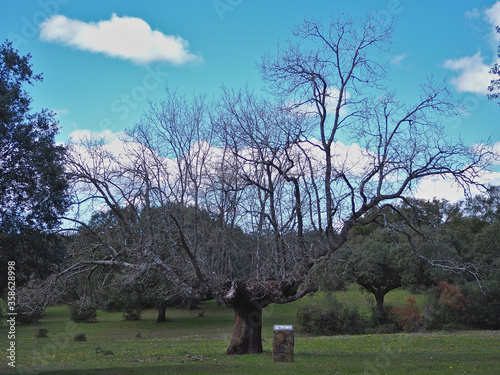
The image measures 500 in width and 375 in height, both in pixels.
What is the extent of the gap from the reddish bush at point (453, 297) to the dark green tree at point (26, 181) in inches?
1148

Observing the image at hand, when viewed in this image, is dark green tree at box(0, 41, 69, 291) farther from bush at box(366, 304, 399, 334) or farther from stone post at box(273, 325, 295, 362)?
bush at box(366, 304, 399, 334)

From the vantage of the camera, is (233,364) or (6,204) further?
(233,364)

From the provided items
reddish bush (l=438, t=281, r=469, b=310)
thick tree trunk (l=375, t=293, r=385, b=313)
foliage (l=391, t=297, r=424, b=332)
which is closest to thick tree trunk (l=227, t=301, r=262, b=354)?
foliage (l=391, t=297, r=424, b=332)

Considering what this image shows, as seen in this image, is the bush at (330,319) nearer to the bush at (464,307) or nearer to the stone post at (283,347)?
the bush at (464,307)

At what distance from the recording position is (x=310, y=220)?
17.7 metres

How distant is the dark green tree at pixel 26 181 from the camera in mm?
11500

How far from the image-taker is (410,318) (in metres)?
34.5

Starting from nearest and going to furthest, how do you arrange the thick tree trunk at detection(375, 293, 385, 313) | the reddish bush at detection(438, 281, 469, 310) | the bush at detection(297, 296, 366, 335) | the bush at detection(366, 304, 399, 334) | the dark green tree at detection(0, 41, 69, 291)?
the dark green tree at detection(0, 41, 69, 291) < the reddish bush at detection(438, 281, 469, 310) < the bush at detection(366, 304, 399, 334) < the bush at detection(297, 296, 366, 335) < the thick tree trunk at detection(375, 293, 385, 313)

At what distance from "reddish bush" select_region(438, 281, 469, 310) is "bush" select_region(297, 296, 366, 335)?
21.3 ft

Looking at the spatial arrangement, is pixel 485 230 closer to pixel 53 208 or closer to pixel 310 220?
pixel 310 220

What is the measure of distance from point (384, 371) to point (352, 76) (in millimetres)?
9740

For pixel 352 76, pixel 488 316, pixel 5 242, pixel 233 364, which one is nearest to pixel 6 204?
pixel 5 242

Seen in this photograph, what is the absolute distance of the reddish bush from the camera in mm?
33562

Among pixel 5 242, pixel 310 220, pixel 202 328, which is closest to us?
pixel 5 242
